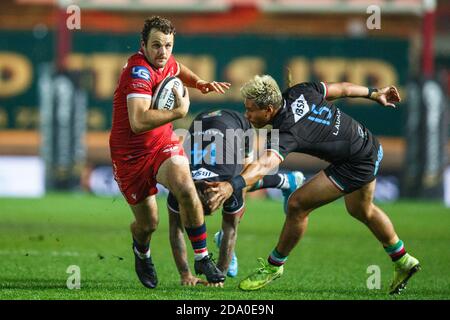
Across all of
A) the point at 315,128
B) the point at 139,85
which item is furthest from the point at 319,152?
the point at 139,85

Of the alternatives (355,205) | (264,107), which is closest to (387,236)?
(355,205)

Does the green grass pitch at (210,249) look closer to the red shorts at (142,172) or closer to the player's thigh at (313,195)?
the red shorts at (142,172)

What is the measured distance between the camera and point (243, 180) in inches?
296

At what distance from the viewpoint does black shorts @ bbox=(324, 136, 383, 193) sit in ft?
27.0

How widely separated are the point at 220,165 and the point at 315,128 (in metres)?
1.28

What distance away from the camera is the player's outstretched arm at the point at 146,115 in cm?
789

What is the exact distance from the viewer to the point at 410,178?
70.5ft

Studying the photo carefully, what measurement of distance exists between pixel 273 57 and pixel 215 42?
137 cm

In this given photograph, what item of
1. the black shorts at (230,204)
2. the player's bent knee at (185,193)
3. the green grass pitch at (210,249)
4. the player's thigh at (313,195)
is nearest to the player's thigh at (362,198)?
the player's thigh at (313,195)

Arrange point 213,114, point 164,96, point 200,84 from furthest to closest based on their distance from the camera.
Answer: point 213,114
point 200,84
point 164,96

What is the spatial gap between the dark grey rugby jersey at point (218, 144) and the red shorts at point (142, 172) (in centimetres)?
71

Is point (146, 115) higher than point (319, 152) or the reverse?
higher

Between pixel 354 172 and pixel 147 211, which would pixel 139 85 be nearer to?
pixel 147 211
